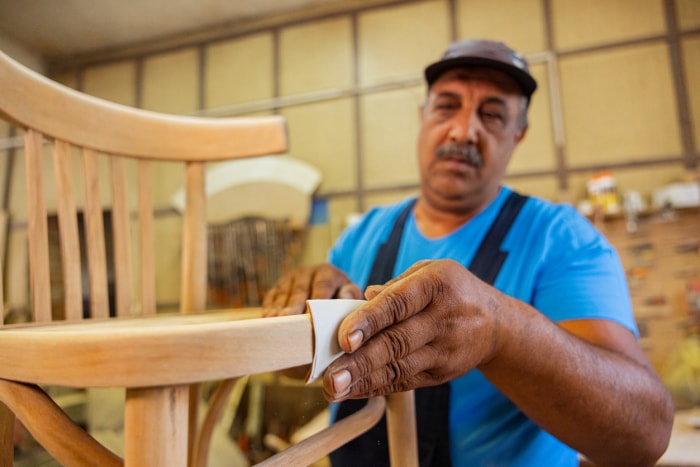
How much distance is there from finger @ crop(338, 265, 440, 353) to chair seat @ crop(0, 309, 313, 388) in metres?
0.05

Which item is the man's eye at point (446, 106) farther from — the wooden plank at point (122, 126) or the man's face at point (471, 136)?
the wooden plank at point (122, 126)

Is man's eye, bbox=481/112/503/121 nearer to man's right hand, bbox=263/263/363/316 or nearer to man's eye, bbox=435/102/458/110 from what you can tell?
man's eye, bbox=435/102/458/110

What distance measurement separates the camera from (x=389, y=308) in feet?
1.11

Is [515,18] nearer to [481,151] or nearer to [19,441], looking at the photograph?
[481,151]

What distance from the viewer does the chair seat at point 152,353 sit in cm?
24

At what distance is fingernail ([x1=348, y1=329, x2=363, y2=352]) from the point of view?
1.03ft

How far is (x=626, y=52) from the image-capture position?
9.74 feet

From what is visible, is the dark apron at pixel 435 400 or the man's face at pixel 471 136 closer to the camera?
the dark apron at pixel 435 400

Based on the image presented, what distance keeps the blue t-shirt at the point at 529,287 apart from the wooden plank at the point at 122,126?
12.9 inches

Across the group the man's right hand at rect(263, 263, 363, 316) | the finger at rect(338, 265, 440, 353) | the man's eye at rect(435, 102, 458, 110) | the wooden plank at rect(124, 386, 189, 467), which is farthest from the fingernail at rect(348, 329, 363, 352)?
the man's eye at rect(435, 102, 458, 110)

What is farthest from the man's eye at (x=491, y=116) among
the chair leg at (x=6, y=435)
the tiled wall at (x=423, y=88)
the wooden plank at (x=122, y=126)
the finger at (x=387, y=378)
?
the tiled wall at (x=423, y=88)

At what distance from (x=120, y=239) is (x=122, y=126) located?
6.6 inches

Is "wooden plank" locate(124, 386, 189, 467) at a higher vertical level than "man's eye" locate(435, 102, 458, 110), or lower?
lower

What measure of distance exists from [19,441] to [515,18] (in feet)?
11.8
